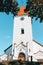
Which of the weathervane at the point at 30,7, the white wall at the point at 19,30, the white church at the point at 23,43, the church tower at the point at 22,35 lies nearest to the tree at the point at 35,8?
the weathervane at the point at 30,7

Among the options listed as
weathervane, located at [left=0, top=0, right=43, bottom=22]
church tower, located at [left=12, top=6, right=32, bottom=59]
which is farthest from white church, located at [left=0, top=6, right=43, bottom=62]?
weathervane, located at [left=0, top=0, right=43, bottom=22]

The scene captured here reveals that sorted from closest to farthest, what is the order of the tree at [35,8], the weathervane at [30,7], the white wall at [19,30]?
the tree at [35,8], the weathervane at [30,7], the white wall at [19,30]

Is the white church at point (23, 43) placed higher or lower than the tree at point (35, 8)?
lower

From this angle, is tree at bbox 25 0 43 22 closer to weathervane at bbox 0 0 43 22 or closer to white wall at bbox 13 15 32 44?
weathervane at bbox 0 0 43 22

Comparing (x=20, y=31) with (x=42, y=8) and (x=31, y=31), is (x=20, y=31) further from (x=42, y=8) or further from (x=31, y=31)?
(x=42, y=8)

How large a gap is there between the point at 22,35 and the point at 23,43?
2.23 meters

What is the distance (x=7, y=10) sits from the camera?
65.1ft

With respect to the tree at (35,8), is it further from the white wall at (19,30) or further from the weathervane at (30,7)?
the white wall at (19,30)

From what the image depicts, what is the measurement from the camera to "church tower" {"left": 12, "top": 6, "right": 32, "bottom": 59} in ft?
125

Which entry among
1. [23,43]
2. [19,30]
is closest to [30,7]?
[23,43]

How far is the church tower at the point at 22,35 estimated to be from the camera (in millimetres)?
38031

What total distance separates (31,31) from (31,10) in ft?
67.1

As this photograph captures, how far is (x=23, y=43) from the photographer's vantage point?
38.6 meters

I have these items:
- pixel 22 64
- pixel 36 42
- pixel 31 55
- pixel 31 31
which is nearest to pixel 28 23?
pixel 31 31
